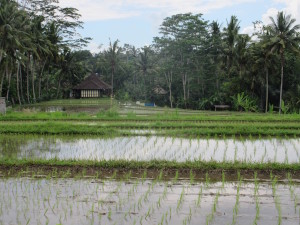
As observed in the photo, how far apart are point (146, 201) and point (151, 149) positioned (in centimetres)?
422

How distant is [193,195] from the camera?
5852mm

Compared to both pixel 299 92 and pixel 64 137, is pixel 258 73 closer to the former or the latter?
pixel 299 92

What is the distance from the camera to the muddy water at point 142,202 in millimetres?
4875

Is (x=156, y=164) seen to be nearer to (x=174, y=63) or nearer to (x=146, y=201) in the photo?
(x=146, y=201)

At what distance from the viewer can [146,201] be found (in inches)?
219

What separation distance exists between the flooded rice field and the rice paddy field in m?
0.02

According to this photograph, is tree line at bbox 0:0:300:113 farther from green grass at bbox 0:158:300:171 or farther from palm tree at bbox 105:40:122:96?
green grass at bbox 0:158:300:171

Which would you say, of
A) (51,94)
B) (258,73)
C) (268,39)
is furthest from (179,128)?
(51,94)

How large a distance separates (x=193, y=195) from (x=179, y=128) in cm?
808

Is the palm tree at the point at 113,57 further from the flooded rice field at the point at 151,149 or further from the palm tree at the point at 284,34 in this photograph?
the flooded rice field at the point at 151,149

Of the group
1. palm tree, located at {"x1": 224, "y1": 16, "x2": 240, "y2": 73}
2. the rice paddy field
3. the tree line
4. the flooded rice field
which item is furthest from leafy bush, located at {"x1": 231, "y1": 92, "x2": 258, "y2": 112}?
the flooded rice field

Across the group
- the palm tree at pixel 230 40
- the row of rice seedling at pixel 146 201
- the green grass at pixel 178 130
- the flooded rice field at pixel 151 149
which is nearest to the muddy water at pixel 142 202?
the row of rice seedling at pixel 146 201

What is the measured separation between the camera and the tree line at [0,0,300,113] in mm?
27703

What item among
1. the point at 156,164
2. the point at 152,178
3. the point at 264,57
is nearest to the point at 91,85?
the point at 264,57
